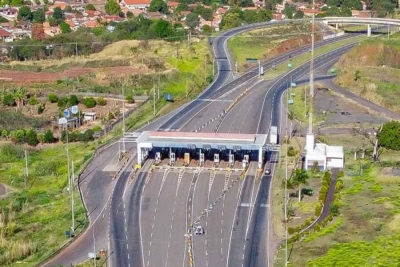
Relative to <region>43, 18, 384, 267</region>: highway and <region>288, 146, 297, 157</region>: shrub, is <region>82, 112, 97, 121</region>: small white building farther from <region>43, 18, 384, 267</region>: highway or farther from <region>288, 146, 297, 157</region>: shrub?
<region>288, 146, 297, 157</region>: shrub

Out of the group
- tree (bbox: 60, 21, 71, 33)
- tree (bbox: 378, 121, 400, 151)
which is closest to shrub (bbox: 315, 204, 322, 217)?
tree (bbox: 378, 121, 400, 151)

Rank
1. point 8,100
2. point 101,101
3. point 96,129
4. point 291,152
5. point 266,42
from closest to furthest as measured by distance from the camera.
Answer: point 291,152 < point 96,129 < point 101,101 < point 8,100 < point 266,42

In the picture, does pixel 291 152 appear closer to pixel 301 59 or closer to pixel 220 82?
pixel 220 82

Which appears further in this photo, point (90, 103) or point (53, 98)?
point (53, 98)

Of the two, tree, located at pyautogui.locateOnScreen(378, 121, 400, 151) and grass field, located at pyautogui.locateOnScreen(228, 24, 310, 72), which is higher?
grass field, located at pyautogui.locateOnScreen(228, 24, 310, 72)

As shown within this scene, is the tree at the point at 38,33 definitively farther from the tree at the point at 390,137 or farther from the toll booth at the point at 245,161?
the tree at the point at 390,137

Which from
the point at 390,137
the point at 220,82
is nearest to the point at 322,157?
the point at 390,137

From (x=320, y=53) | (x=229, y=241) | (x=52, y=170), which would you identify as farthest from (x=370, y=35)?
(x=229, y=241)
